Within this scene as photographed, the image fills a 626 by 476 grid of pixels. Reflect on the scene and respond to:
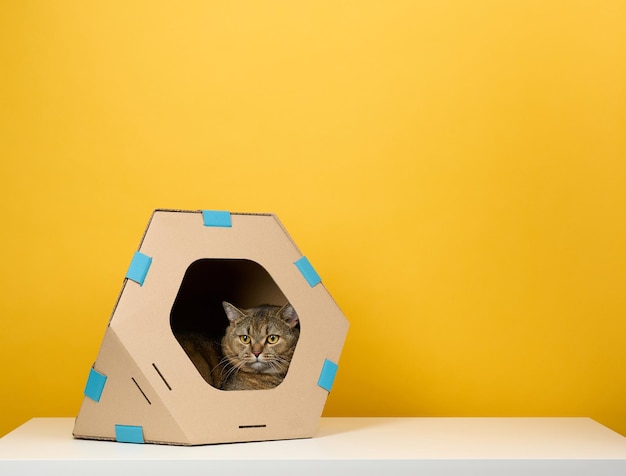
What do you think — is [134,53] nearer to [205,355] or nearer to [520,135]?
[205,355]

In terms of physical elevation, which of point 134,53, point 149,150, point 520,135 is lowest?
point 149,150

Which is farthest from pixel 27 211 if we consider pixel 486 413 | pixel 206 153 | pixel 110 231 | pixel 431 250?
pixel 486 413

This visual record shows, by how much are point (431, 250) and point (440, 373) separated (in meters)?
0.29

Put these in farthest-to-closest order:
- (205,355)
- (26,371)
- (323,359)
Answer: (26,371), (205,355), (323,359)

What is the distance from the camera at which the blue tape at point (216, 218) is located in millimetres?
1303

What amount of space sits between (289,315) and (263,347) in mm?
82

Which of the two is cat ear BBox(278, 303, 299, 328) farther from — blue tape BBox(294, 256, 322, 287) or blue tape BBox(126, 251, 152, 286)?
blue tape BBox(126, 251, 152, 286)

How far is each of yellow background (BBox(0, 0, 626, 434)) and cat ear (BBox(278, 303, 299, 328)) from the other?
0.28 m

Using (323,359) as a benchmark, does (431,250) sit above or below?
above

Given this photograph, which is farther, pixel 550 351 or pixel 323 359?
pixel 550 351

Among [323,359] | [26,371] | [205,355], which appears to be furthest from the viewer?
[26,371]

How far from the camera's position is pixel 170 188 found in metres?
1.72

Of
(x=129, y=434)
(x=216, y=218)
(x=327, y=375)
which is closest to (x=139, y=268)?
(x=216, y=218)

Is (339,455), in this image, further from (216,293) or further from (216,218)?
(216,293)
